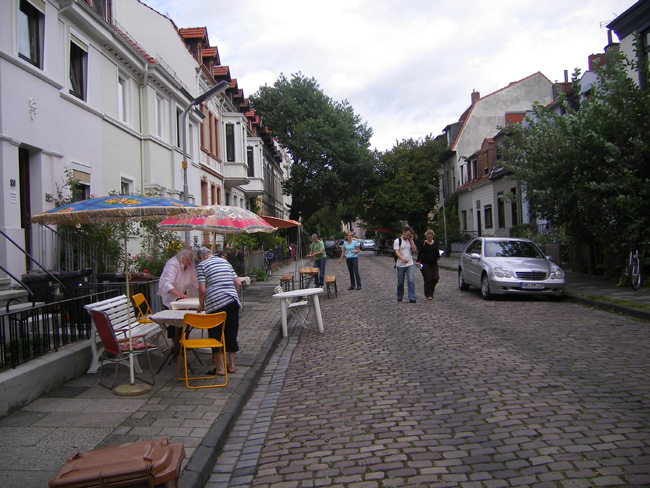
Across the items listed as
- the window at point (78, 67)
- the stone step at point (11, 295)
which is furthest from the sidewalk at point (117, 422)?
the window at point (78, 67)

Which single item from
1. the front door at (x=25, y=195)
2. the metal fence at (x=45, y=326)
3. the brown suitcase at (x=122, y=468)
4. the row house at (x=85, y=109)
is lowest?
the brown suitcase at (x=122, y=468)

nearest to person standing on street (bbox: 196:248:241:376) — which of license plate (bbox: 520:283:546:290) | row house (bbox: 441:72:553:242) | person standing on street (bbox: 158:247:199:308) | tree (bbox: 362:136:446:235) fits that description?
person standing on street (bbox: 158:247:199:308)

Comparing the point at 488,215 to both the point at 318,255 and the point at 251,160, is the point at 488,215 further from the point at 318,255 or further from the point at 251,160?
the point at 318,255

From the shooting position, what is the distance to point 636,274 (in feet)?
44.7

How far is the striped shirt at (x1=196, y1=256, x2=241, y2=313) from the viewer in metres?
6.39

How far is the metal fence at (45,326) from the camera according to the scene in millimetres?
5383

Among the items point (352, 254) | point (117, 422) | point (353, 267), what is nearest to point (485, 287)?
point (352, 254)

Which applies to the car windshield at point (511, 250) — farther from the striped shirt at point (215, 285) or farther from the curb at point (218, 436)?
the striped shirt at point (215, 285)

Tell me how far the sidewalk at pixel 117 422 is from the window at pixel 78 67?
27.5 ft

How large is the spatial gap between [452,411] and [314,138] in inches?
1463

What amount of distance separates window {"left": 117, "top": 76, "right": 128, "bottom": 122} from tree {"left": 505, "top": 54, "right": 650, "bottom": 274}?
11.5 metres

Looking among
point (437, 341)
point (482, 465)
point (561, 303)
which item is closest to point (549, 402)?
point (482, 465)

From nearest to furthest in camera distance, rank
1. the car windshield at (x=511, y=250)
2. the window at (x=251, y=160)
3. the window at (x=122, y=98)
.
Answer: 1. the car windshield at (x=511, y=250)
2. the window at (x=122, y=98)
3. the window at (x=251, y=160)

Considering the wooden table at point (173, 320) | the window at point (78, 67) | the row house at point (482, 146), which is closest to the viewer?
the wooden table at point (173, 320)
